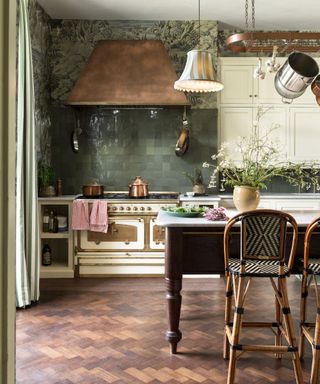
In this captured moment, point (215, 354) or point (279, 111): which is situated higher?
point (279, 111)

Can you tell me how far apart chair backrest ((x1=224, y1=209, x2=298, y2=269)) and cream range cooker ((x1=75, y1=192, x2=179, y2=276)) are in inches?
105

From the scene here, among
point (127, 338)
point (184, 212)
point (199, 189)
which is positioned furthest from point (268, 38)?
point (127, 338)

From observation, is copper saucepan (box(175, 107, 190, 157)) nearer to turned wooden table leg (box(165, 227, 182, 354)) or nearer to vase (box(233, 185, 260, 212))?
vase (box(233, 185, 260, 212))

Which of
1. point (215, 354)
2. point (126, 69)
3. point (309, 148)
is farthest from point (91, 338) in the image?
point (309, 148)

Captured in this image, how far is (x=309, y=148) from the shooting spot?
586 centimetres

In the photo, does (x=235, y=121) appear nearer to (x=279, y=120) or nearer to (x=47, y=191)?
(x=279, y=120)

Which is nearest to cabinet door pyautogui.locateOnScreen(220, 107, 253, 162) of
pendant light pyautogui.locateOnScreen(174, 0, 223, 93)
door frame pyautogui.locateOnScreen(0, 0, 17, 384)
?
pendant light pyautogui.locateOnScreen(174, 0, 223, 93)

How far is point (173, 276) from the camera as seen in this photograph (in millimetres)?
3137

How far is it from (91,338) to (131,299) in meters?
1.06

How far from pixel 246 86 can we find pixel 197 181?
1319 mm

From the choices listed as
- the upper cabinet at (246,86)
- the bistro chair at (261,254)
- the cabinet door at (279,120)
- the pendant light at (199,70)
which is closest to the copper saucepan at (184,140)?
the upper cabinet at (246,86)

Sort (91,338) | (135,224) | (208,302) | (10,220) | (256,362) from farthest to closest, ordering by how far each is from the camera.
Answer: (135,224) → (208,302) → (91,338) → (256,362) → (10,220)

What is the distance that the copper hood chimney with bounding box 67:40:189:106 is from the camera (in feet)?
17.8

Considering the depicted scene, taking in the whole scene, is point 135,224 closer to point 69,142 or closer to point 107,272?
point 107,272
